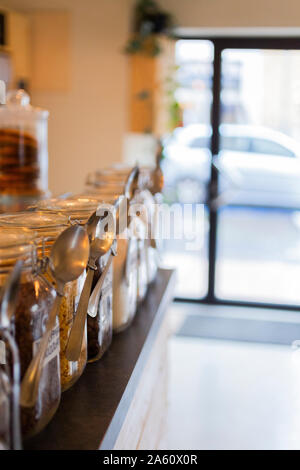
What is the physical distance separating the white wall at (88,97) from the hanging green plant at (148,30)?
0.10 m

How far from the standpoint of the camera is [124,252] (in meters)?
1.14

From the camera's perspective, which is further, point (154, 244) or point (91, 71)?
point (91, 71)

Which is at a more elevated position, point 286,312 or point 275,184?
point 275,184

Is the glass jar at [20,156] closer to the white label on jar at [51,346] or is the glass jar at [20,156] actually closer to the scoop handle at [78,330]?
the scoop handle at [78,330]

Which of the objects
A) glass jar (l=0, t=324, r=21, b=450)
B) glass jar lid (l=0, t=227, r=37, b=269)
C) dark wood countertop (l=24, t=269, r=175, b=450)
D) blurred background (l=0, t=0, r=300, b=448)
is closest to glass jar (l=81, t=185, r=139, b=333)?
dark wood countertop (l=24, t=269, r=175, b=450)

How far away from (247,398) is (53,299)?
2708mm

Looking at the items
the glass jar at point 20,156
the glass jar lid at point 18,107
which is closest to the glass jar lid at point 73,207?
the glass jar at point 20,156

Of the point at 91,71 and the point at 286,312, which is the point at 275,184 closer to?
the point at 286,312

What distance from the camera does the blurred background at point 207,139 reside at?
12.0 ft

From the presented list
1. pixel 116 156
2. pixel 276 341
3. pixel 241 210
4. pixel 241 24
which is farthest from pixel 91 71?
pixel 276 341

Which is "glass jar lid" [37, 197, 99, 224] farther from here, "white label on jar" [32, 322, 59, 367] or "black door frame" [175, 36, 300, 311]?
"black door frame" [175, 36, 300, 311]

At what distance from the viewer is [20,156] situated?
1.53 m

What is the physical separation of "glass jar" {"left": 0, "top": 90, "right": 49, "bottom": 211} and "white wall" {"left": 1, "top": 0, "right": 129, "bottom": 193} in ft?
8.44
